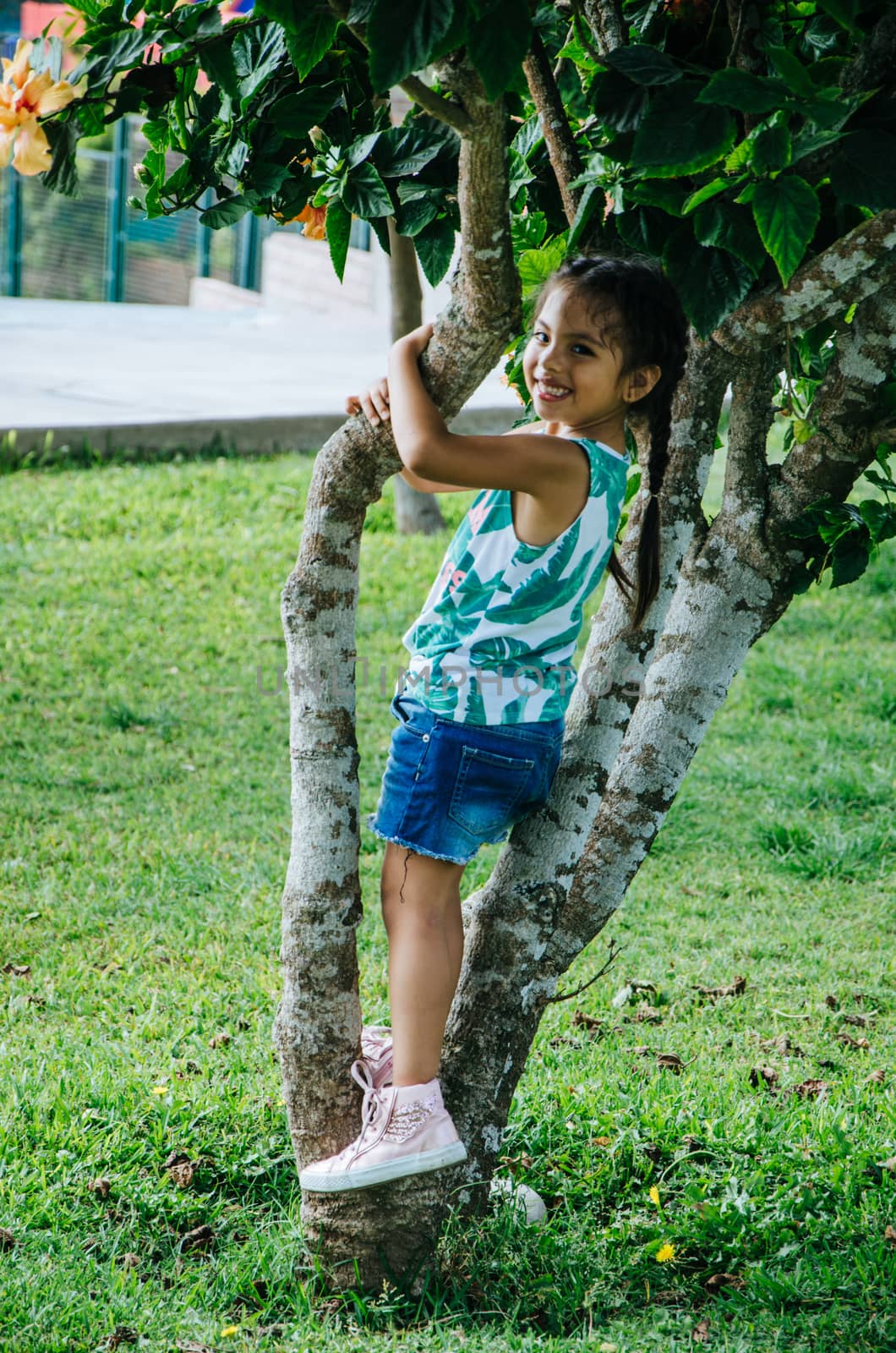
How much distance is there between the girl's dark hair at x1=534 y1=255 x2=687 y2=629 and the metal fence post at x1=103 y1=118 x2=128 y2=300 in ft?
54.4

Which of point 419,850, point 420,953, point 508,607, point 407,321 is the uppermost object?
point 407,321

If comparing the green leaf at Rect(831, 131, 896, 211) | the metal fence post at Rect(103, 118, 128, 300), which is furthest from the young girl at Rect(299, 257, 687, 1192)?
the metal fence post at Rect(103, 118, 128, 300)

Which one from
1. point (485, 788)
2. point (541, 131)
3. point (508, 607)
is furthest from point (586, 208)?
point (485, 788)

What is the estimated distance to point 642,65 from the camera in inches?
67.2

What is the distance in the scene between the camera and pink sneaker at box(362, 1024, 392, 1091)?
8.05 feet

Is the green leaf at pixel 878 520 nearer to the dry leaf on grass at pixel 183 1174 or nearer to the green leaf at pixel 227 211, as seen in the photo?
the green leaf at pixel 227 211

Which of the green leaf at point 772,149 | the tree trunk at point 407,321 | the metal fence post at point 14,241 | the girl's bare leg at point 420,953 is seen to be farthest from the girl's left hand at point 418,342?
the metal fence post at point 14,241

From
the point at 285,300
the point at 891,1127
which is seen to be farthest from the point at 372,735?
the point at 285,300

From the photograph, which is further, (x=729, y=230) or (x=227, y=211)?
(x=227, y=211)

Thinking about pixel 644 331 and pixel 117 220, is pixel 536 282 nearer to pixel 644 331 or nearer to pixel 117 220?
pixel 644 331

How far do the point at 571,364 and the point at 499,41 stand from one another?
2.56ft

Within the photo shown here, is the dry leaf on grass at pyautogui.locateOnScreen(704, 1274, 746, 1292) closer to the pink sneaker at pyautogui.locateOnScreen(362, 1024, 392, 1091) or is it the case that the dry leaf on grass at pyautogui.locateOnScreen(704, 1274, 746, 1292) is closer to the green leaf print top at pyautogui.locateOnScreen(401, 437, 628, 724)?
the pink sneaker at pyautogui.locateOnScreen(362, 1024, 392, 1091)

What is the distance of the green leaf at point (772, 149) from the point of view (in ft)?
5.50

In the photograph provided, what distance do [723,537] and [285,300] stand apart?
1775 centimetres
